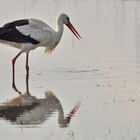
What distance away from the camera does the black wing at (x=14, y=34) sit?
47.1 ft

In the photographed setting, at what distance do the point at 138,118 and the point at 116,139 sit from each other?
1.30 meters

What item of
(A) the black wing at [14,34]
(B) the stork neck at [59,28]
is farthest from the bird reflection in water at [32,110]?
(B) the stork neck at [59,28]

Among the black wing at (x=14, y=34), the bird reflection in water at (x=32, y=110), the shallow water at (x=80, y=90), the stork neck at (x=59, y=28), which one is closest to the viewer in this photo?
the shallow water at (x=80, y=90)

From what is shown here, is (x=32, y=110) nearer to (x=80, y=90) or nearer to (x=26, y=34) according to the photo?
(x=80, y=90)

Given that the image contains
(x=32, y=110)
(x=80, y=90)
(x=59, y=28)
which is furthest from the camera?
(x=59, y=28)

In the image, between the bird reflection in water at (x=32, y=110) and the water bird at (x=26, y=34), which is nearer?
the bird reflection in water at (x=32, y=110)

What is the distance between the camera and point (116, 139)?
8742 millimetres

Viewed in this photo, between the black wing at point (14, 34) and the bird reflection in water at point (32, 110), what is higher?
the black wing at point (14, 34)

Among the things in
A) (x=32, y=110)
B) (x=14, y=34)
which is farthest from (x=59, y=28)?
(x=32, y=110)

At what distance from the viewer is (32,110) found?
10.7 m

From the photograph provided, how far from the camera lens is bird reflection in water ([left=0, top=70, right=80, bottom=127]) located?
9.90 m

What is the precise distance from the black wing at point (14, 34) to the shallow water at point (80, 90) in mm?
664

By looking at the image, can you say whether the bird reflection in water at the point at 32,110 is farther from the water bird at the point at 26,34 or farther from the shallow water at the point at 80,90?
the water bird at the point at 26,34

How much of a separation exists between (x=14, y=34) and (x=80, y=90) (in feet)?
9.45
